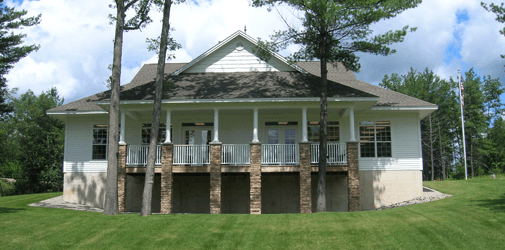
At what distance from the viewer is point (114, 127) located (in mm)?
14484

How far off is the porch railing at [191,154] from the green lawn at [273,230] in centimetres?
376

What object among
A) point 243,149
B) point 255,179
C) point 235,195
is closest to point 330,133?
point 243,149

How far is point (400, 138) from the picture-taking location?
712 inches

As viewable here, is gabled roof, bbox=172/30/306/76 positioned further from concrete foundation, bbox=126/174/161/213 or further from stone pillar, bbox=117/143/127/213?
concrete foundation, bbox=126/174/161/213

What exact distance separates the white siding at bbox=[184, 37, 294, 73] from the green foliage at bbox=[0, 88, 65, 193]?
19.5 m

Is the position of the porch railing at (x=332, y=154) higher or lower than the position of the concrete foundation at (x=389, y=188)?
higher

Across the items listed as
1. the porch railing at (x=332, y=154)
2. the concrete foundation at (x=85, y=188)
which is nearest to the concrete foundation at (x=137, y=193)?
the concrete foundation at (x=85, y=188)

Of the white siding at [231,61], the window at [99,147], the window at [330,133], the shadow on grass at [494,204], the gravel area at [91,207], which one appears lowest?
the gravel area at [91,207]

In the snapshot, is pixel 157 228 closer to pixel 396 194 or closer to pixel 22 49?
pixel 396 194

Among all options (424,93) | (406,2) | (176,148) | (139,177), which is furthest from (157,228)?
(424,93)

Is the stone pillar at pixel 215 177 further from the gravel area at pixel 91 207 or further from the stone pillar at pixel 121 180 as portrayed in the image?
the gravel area at pixel 91 207

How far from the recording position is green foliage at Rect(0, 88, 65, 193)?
103ft

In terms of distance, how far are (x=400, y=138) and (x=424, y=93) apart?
25691mm

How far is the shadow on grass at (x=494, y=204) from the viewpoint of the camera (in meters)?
12.0
